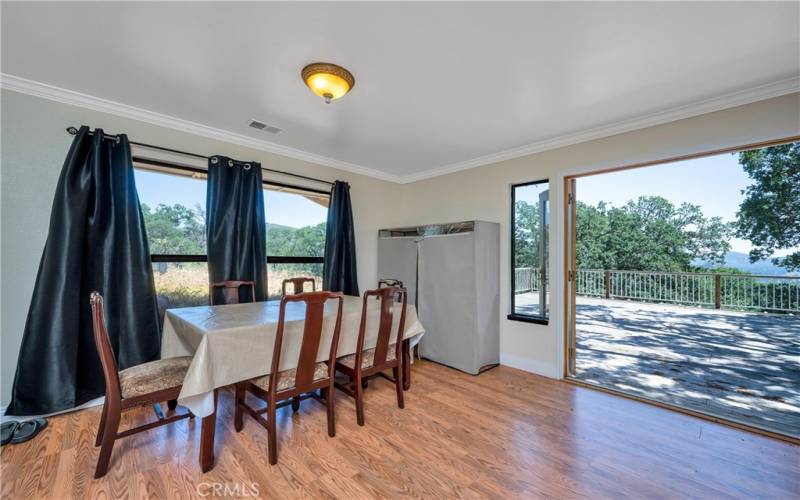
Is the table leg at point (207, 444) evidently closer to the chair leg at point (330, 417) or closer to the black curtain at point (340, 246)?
the chair leg at point (330, 417)

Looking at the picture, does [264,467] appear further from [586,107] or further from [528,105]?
[586,107]

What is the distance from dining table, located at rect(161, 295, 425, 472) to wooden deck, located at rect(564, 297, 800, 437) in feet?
8.32

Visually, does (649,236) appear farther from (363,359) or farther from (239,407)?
(239,407)

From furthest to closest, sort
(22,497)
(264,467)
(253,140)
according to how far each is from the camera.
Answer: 1. (253,140)
2. (264,467)
3. (22,497)

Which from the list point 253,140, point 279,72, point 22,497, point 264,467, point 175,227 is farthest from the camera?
point 253,140

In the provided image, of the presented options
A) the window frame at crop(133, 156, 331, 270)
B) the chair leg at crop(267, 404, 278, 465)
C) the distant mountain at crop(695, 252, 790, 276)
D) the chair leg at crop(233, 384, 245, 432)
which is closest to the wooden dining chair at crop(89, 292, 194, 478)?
the chair leg at crop(233, 384, 245, 432)

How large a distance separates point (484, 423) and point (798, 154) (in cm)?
627

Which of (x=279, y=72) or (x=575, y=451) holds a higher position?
(x=279, y=72)

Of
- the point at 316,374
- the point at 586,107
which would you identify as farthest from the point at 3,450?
the point at 586,107

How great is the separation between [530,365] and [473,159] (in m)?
2.52

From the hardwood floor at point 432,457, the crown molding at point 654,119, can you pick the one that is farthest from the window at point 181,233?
the crown molding at point 654,119

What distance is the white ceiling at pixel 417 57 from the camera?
5.55ft

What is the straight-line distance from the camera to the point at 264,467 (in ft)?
6.32

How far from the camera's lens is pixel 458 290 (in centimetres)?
363
